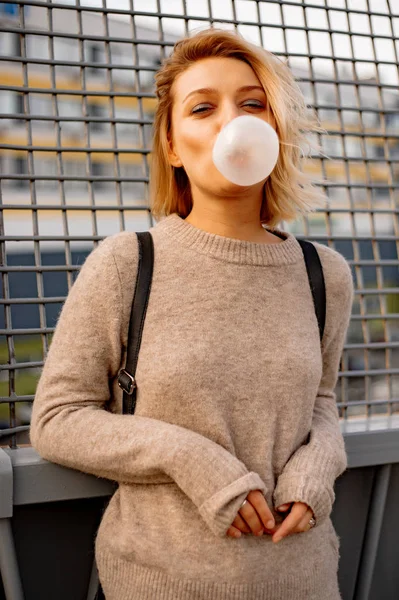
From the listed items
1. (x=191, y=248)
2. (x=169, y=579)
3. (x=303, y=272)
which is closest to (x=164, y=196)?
(x=191, y=248)

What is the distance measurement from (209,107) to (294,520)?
672mm

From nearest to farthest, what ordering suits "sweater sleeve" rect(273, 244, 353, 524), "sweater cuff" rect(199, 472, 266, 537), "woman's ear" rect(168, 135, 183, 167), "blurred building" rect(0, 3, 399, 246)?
"sweater cuff" rect(199, 472, 266, 537) → "sweater sleeve" rect(273, 244, 353, 524) → "woman's ear" rect(168, 135, 183, 167) → "blurred building" rect(0, 3, 399, 246)

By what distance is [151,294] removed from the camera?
Result: 953 millimetres

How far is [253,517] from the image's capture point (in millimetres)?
858

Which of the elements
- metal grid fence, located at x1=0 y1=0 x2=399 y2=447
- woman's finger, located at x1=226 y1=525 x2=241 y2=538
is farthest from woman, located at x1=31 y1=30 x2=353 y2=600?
metal grid fence, located at x1=0 y1=0 x2=399 y2=447

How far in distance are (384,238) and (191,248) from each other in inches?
28.4

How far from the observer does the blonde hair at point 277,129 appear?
39.8 inches

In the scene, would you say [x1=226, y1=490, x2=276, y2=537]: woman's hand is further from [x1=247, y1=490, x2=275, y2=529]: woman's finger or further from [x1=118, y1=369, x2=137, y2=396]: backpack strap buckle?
[x1=118, y1=369, x2=137, y2=396]: backpack strap buckle

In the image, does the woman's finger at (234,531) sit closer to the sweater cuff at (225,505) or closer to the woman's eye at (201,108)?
the sweater cuff at (225,505)

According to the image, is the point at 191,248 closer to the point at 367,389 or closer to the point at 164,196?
the point at 164,196

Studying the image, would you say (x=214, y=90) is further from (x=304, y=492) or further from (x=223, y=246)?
(x=304, y=492)

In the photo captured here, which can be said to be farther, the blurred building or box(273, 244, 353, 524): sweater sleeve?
the blurred building

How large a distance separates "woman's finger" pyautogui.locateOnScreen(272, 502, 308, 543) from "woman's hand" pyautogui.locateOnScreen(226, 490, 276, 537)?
0.10ft

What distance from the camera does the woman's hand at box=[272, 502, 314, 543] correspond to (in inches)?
35.1
